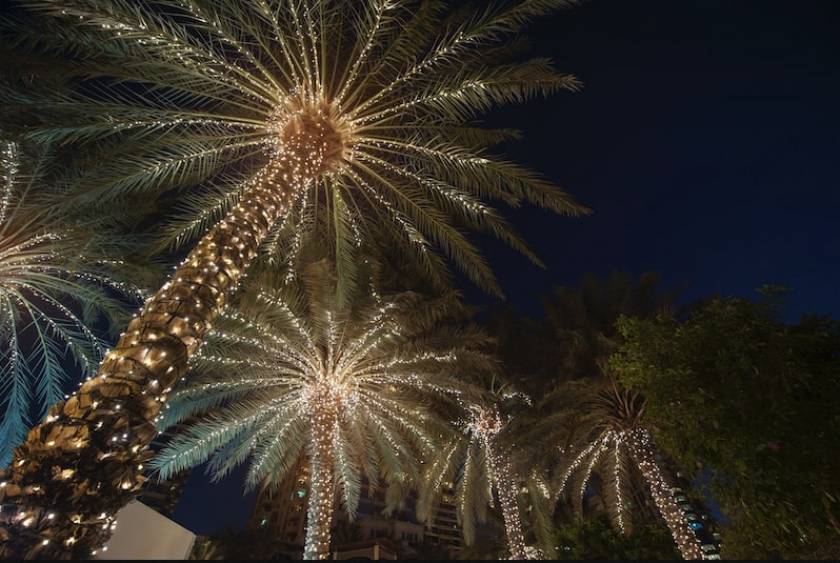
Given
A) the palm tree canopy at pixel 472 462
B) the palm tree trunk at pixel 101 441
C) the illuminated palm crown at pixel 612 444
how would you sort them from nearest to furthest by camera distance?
the palm tree trunk at pixel 101 441, the illuminated palm crown at pixel 612 444, the palm tree canopy at pixel 472 462

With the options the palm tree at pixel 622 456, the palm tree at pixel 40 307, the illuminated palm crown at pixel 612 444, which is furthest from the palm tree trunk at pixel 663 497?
the palm tree at pixel 40 307

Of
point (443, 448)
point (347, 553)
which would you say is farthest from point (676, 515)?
point (347, 553)

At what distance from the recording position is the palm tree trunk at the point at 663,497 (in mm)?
10273

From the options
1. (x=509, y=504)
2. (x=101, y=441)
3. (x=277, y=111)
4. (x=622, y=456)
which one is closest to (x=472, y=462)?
(x=509, y=504)

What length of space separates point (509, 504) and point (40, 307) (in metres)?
12.6

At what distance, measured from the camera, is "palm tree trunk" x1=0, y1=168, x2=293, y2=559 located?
284 centimetres

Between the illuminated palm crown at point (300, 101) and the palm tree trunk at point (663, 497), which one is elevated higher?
the illuminated palm crown at point (300, 101)

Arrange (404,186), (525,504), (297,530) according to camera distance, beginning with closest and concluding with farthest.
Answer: (404,186) < (525,504) < (297,530)

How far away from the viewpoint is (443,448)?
12203mm

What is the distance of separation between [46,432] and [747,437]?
6913 mm

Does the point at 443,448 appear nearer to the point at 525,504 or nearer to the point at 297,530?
the point at 525,504

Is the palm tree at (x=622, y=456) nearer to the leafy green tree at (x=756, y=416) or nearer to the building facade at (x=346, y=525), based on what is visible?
the leafy green tree at (x=756, y=416)

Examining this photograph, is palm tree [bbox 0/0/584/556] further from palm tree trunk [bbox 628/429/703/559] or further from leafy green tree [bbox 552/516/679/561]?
leafy green tree [bbox 552/516/679/561]

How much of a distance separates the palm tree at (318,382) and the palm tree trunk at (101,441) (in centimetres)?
500
